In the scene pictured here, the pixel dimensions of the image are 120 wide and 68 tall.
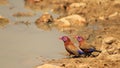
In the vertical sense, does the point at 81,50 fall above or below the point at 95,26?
below

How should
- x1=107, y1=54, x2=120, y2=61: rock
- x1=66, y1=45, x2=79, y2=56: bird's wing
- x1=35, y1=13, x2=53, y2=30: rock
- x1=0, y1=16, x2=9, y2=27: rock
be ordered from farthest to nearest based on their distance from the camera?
x1=35, y1=13, x2=53, y2=30: rock → x1=0, y1=16, x2=9, y2=27: rock → x1=66, y1=45, x2=79, y2=56: bird's wing → x1=107, y1=54, x2=120, y2=61: rock

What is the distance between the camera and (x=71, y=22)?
1836cm

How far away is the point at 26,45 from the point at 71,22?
14.0 feet

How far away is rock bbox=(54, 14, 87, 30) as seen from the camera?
59.2 feet

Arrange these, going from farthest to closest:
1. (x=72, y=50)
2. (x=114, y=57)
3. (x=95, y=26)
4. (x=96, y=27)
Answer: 1. (x=95, y=26)
2. (x=96, y=27)
3. (x=72, y=50)
4. (x=114, y=57)

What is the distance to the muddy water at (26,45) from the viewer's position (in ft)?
41.1

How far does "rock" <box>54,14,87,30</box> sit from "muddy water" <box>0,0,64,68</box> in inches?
31.7

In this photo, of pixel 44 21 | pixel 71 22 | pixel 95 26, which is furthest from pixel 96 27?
pixel 44 21

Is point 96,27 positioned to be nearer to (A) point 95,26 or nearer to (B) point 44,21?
(A) point 95,26

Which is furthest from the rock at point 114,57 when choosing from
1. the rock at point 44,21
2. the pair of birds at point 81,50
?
the rock at point 44,21

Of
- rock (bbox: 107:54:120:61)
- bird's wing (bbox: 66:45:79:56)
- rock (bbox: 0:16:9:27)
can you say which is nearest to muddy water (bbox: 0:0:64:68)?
rock (bbox: 0:16:9:27)

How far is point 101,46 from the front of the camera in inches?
542

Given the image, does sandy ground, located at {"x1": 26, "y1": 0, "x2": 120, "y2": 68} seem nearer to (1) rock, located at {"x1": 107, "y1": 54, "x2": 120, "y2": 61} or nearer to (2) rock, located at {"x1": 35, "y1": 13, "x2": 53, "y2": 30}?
(1) rock, located at {"x1": 107, "y1": 54, "x2": 120, "y2": 61}

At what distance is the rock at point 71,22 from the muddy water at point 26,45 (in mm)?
804
